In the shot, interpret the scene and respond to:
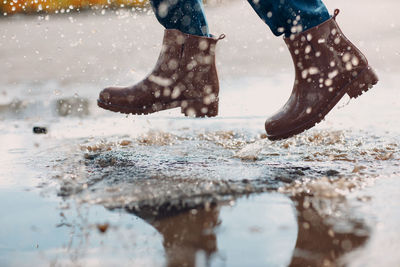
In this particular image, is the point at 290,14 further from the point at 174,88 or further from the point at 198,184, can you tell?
the point at 198,184

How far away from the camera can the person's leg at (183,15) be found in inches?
94.0

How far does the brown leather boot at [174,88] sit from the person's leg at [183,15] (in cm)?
5

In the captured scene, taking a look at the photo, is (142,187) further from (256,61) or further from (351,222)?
(256,61)

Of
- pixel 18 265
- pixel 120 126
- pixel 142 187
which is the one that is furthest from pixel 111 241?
pixel 120 126

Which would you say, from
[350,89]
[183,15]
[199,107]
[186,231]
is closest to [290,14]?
[350,89]

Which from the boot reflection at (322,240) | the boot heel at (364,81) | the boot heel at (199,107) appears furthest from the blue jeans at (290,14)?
the boot reflection at (322,240)

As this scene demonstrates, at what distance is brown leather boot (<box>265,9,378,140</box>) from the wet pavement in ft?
0.34

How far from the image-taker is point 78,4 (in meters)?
10.7

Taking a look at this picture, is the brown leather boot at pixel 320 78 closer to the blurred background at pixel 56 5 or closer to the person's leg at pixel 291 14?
the person's leg at pixel 291 14

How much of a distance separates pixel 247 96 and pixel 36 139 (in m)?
1.65

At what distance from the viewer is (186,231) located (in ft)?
4.46

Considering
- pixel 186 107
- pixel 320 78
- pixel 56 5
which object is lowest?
pixel 186 107

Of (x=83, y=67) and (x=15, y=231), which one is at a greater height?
(x=83, y=67)

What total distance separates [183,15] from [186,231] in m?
1.28
